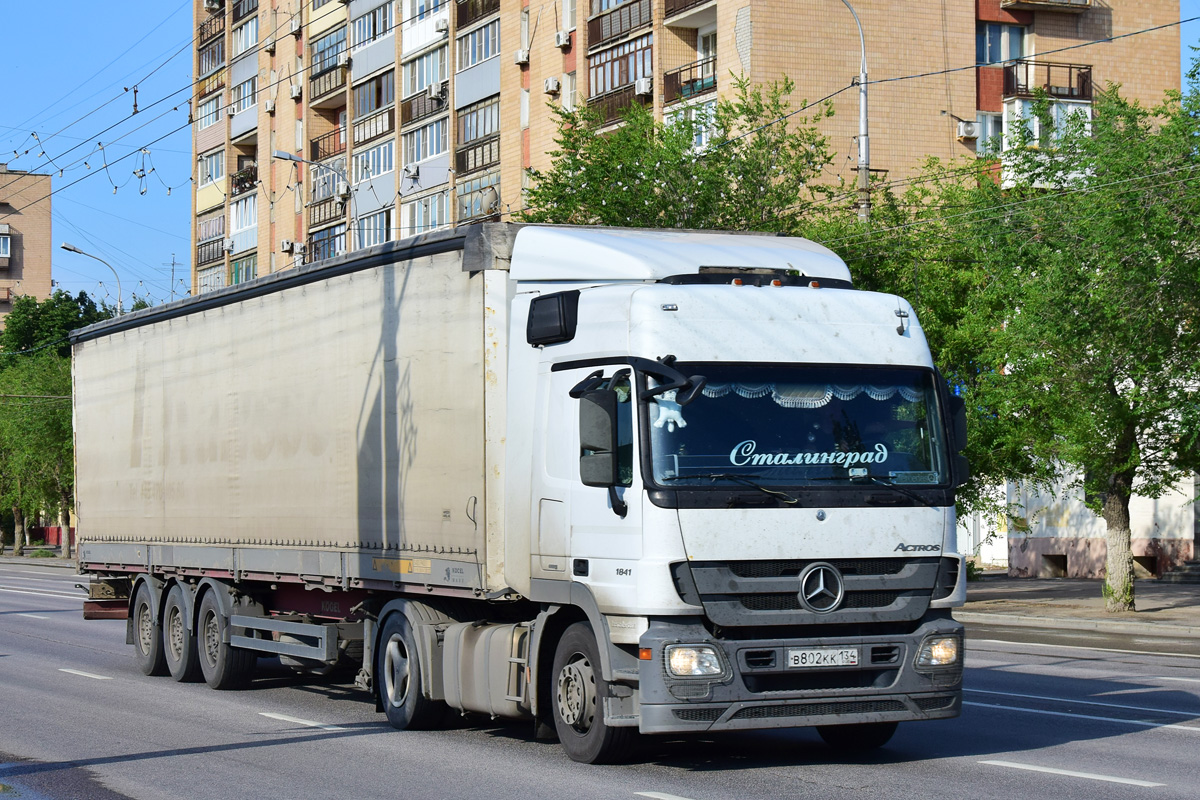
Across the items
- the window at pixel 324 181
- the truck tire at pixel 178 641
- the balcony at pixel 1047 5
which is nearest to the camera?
the truck tire at pixel 178 641

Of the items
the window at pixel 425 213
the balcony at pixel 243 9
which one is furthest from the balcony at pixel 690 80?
the balcony at pixel 243 9

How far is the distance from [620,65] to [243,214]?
29.7 m

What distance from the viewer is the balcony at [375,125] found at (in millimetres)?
58906

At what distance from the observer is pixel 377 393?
42.2ft

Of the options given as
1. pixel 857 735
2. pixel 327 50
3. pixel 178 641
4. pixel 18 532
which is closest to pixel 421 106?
pixel 327 50

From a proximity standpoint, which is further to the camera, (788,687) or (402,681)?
(402,681)

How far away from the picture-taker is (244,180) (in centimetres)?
7112

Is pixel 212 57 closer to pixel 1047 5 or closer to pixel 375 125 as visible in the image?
pixel 375 125

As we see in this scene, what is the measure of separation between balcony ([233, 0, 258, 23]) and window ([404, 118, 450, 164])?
1563 centimetres

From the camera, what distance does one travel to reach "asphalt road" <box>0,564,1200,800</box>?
31.1ft

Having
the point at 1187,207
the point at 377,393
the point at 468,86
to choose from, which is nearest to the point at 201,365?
the point at 377,393

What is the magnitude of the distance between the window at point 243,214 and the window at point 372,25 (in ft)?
37.0

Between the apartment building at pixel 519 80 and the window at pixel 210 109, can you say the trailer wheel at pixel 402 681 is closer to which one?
the apartment building at pixel 519 80

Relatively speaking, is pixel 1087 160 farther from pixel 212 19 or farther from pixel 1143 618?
pixel 212 19
